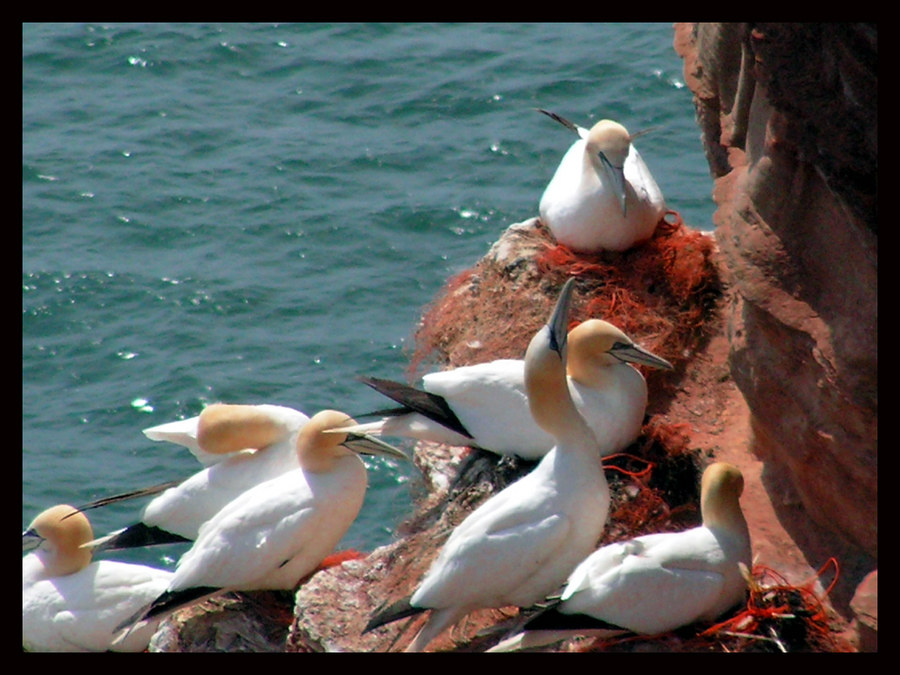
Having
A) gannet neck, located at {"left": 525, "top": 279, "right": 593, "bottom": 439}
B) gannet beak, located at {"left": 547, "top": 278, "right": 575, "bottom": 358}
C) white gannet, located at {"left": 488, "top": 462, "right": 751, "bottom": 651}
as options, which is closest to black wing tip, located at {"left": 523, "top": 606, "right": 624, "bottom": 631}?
white gannet, located at {"left": 488, "top": 462, "right": 751, "bottom": 651}

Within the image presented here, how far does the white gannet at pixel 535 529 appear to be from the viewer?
5.44 meters

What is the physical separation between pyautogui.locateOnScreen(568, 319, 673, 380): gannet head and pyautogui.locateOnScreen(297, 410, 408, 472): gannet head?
3.34 feet

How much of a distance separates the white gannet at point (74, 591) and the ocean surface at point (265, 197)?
2123 millimetres

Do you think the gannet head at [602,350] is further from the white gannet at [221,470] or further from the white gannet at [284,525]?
the white gannet at [221,470]

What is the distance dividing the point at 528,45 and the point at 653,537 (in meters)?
10.3

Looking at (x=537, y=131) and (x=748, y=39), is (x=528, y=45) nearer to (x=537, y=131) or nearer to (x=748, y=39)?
(x=537, y=131)

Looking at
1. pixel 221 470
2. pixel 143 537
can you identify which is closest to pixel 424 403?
pixel 221 470

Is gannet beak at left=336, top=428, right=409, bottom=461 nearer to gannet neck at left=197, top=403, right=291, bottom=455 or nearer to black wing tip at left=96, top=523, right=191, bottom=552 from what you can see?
gannet neck at left=197, top=403, right=291, bottom=455

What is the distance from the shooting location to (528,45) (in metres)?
14.9

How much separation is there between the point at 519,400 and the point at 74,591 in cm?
271

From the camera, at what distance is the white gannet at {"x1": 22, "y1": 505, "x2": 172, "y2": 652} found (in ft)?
23.4
